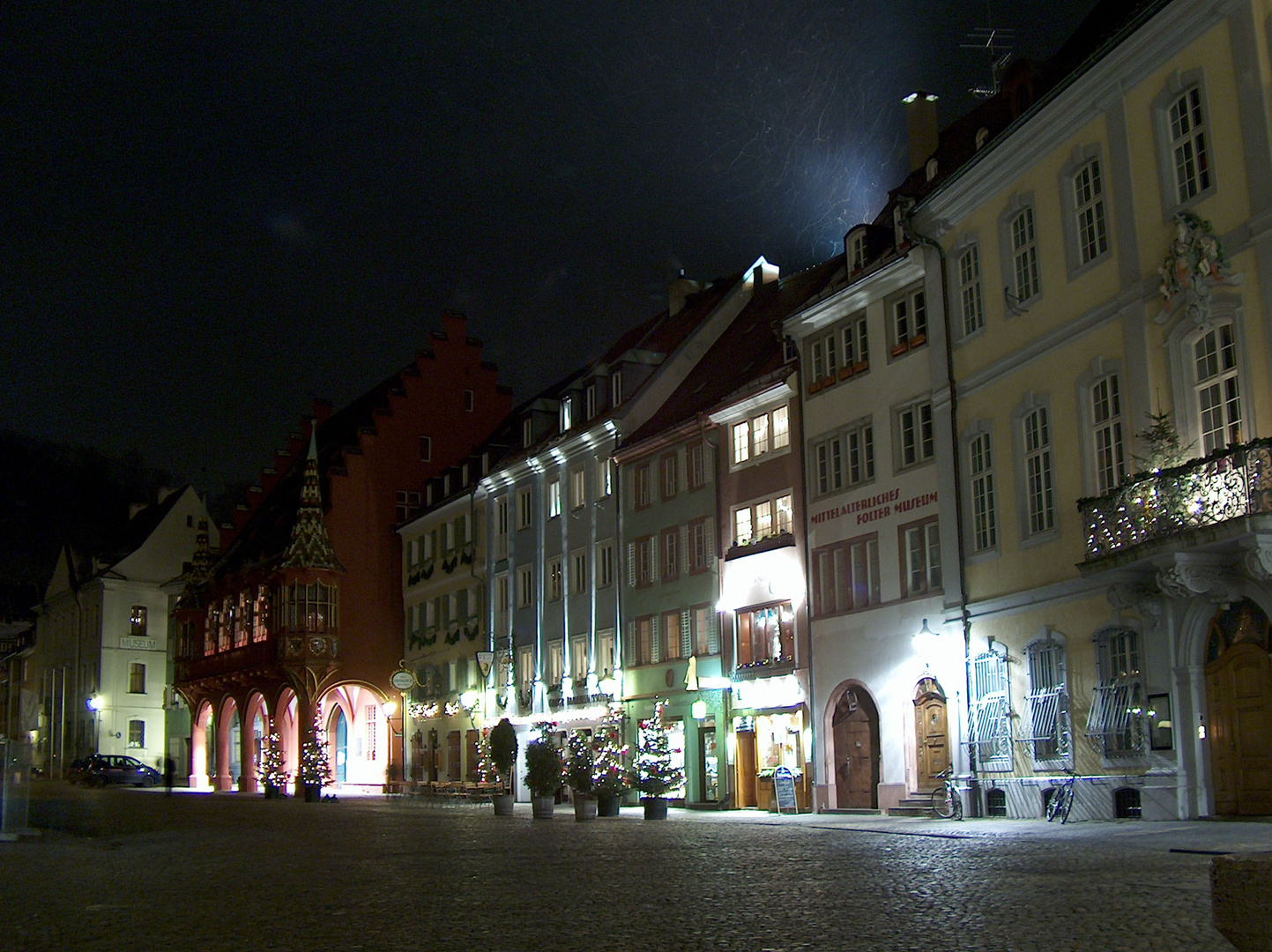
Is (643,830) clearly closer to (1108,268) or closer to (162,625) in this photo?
(1108,268)

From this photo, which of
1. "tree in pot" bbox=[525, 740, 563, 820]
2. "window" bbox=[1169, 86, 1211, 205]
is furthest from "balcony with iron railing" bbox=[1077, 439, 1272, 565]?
"tree in pot" bbox=[525, 740, 563, 820]

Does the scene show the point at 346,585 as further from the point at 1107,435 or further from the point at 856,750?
the point at 1107,435

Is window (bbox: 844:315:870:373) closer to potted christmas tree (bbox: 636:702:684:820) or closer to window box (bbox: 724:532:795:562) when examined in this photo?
window box (bbox: 724:532:795:562)

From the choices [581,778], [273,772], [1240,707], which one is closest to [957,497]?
[1240,707]

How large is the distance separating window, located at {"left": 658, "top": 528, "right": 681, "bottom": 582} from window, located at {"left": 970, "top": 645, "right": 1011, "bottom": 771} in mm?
15017

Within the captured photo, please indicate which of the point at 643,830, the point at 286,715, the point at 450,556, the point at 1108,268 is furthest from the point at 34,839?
the point at 286,715

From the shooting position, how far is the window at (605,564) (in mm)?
47647

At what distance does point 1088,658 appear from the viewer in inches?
1017

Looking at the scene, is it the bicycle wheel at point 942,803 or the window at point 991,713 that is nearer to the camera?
the window at point 991,713

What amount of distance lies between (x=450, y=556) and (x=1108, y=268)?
126 ft

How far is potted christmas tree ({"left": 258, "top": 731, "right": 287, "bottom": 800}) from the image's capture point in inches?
2233

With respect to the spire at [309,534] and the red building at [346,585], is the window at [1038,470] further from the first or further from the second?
the spire at [309,534]

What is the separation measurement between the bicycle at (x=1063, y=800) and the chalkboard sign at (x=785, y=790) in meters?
8.84

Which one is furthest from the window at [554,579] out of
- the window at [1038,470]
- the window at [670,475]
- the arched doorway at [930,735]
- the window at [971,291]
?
the window at [1038,470]
